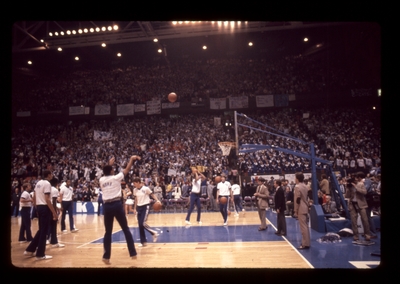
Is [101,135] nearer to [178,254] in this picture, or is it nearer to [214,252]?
[178,254]

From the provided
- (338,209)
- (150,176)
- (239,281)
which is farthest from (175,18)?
(150,176)

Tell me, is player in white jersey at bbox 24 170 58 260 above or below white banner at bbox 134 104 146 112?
below

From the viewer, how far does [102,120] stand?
93.4ft

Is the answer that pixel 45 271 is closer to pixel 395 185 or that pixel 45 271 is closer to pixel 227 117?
pixel 395 185

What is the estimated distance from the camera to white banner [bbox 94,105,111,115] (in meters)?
27.5

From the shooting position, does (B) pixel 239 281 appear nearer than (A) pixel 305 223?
Yes

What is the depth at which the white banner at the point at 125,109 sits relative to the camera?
88.8 feet

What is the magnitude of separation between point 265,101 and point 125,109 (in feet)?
40.1

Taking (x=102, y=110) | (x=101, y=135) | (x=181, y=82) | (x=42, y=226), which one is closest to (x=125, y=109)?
(x=102, y=110)

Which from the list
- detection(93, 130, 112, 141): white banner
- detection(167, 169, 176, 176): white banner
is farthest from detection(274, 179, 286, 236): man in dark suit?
detection(93, 130, 112, 141): white banner

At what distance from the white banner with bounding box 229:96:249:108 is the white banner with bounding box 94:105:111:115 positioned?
10.9 meters

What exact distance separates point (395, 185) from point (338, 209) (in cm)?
690

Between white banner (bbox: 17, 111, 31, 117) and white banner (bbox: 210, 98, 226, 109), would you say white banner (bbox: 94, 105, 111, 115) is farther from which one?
white banner (bbox: 210, 98, 226, 109)

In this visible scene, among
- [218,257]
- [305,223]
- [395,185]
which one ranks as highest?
[395,185]
